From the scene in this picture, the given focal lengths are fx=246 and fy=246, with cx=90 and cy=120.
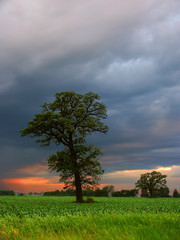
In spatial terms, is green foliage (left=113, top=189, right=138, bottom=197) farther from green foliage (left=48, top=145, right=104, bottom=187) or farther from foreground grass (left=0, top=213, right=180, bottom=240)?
foreground grass (left=0, top=213, right=180, bottom=240)

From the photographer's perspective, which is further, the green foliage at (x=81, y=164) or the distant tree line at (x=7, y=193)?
the distant tree line at (x=7, y=193)

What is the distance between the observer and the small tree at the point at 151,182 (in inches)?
3588

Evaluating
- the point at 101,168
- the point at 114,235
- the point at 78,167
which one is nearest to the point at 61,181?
the point at 78,167

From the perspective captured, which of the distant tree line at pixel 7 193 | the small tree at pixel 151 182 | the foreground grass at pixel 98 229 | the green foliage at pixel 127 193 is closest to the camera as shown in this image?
the foreground grass at pixel 98 229

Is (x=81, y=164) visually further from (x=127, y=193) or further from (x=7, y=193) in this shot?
(x=7, y=193)

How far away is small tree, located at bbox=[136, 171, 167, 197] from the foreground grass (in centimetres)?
8082

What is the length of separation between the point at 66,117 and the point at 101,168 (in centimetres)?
1029

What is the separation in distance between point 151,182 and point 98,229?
278 feet

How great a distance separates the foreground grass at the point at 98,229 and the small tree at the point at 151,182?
80824mm

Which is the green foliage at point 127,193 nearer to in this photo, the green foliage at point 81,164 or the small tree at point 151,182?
the small tree at point 151,182

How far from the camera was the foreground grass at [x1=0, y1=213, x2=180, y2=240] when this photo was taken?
36.6 feet

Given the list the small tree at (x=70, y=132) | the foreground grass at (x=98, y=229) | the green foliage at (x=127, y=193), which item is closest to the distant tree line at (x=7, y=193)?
the green foliage at (x=127, y=193)

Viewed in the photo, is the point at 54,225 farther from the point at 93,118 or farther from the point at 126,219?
the point at 93,118

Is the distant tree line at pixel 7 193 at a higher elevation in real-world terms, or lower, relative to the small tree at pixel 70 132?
lower
